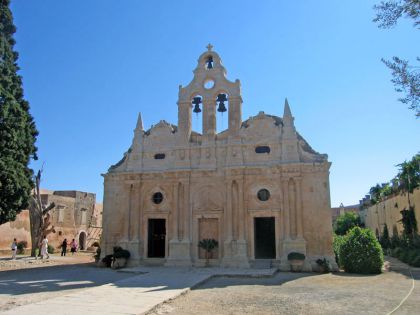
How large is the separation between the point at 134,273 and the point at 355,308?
1099cm

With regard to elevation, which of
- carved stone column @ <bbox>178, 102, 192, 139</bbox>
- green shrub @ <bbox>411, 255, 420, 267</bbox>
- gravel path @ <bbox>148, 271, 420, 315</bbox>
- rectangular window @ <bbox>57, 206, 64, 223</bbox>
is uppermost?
carved stone column @ <bbox>178, 102, 192, 139</bbox>

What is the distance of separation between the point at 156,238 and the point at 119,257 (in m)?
2.36

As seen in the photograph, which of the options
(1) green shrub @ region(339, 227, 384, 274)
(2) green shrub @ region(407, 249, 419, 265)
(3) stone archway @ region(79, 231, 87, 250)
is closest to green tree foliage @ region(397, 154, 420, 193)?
(2) green shrub @ region(407, 249, 419, 265)

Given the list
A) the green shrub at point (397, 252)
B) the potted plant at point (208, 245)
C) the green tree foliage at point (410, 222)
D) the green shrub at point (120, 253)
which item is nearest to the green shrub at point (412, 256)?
the green shrub at point (397, 252)

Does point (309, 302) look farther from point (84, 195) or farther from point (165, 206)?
point (84, 195)

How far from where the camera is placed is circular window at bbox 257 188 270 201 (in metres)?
20.8

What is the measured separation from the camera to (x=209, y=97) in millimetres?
22812

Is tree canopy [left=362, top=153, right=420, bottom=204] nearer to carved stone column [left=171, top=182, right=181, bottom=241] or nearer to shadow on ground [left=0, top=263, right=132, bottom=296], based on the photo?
carved stone column [left=171, top=182, right=181, bottom=241]

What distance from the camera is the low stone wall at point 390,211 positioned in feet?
95.8

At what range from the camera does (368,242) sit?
1830cm

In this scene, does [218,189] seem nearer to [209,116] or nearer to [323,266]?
[209,116]

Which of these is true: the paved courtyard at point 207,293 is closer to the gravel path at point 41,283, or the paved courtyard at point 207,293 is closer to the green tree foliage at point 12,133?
the gravel path at point 41,283

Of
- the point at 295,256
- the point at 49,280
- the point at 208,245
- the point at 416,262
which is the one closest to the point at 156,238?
the point at 208,245

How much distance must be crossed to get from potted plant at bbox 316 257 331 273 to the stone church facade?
0.46m
